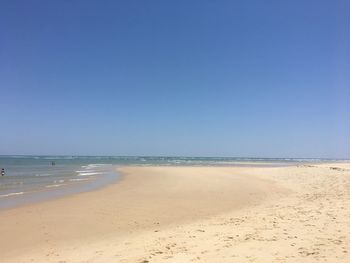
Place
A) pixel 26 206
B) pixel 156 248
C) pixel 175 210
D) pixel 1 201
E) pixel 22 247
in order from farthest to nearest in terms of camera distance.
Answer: pixel 1 201 → pixel 26 206 → pixel 175 210 → pixel 22 247 → pixel 156 248

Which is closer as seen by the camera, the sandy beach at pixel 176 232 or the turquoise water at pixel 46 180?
the sandy beach at pixel 176 232

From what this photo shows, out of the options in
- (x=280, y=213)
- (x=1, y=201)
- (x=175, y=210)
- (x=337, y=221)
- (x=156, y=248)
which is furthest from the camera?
(x=1, y=201)

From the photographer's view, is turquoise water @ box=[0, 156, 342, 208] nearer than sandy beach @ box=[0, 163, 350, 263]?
No

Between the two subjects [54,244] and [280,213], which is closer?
[54,244]

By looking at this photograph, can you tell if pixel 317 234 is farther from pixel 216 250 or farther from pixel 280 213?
pixel 280 213

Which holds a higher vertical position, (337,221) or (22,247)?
(337,221)

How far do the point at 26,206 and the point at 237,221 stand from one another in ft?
30.9

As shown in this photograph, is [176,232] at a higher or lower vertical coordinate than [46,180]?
lower

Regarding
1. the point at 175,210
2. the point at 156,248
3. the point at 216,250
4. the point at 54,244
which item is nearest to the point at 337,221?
the point at 216,250

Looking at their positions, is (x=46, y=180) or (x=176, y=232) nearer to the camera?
(x=176, y=232)

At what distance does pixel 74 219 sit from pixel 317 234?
26.5 feet

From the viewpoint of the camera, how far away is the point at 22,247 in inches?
346

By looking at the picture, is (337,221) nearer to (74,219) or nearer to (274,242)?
(274,242)

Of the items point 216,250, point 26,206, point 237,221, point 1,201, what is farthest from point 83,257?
point 1,201
